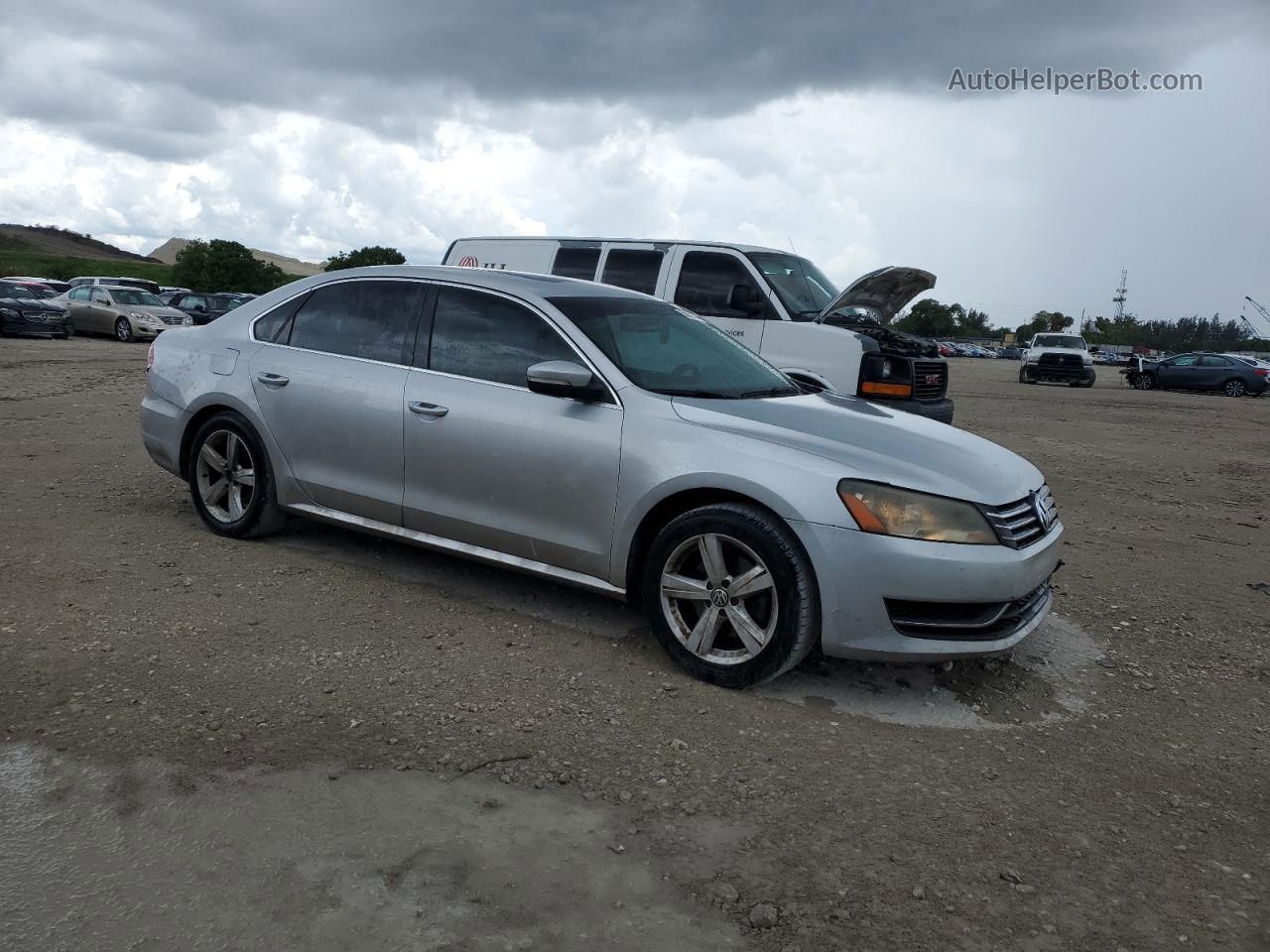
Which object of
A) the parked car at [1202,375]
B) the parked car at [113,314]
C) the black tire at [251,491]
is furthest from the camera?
the parked car at [1202,375]

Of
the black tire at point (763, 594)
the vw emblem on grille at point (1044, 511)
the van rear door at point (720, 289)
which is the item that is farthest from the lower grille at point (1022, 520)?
the van rear door at point (720, 289)

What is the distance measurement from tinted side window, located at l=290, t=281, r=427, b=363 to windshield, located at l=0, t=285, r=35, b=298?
24906 mm

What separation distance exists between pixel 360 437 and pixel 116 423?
6.76 m

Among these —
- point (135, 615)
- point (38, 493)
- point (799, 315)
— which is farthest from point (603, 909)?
point (799, 315)

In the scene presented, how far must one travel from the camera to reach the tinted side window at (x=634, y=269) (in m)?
9.65

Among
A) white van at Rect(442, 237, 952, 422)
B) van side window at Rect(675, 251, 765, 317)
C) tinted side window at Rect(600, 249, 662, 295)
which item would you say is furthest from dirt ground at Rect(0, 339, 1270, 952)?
tinted side window at Rect(600, 249, 662, 295)

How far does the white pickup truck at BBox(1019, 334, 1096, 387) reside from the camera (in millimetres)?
33781

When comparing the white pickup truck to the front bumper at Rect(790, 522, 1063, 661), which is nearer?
the front bumper at Rect(790, 522, 1063, 661)

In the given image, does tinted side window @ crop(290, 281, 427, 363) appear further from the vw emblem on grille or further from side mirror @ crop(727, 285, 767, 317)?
side mirror @ crop(727, 285, 767, 317)

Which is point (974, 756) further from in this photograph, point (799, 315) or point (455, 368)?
point (799, 315)

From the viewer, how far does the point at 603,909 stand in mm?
2545

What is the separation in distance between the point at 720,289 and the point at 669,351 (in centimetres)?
467

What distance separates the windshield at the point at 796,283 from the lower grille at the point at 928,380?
3.49 feet

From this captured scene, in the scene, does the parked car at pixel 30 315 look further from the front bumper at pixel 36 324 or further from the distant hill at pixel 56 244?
the distant hill at pixel 56 244
